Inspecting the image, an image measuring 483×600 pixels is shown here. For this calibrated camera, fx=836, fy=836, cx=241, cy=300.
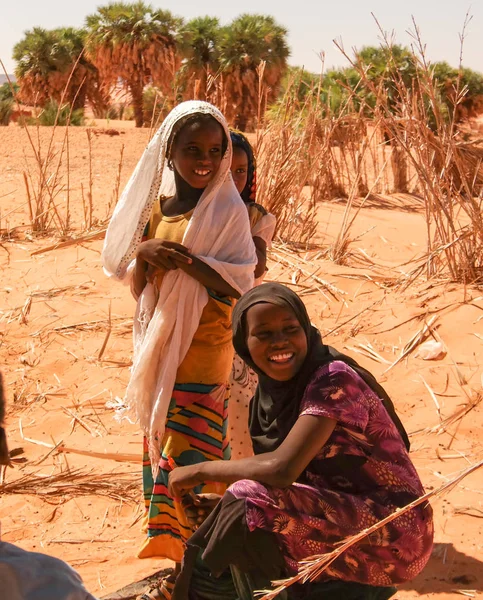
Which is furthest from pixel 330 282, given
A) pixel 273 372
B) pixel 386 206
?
pixel 386 206

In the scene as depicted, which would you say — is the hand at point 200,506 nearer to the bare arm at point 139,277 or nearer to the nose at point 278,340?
the nose at point 278,340

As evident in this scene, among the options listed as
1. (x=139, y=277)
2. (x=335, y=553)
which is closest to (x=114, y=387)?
(x=139, y=277)

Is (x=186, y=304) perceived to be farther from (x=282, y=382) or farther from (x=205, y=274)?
(x=282, y=382)

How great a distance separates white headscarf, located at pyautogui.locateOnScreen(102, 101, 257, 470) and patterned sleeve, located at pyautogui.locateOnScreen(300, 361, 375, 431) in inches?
30.4

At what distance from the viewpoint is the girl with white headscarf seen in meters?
2.91

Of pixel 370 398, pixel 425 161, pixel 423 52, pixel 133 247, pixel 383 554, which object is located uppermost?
pixel 423 52

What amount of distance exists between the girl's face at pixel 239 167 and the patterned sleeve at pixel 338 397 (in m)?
1.31

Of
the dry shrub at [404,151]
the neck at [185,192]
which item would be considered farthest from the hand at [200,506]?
the dry shrub at [404,151]

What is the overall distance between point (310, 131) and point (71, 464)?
431cm

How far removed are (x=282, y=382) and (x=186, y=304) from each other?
2.30 ft

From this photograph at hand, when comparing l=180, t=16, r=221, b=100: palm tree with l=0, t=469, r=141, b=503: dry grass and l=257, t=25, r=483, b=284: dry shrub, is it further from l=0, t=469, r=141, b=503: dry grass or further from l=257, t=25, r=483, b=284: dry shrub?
l=0, t=469, r=141, b=503: dry grass

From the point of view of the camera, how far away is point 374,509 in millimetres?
2188

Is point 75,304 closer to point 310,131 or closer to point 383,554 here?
point 310,131

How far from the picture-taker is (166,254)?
9.53 ft
